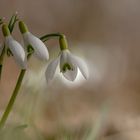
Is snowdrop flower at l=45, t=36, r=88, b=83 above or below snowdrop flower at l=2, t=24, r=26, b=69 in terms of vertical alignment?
above

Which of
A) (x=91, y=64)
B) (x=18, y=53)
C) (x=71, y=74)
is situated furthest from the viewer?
(x=91, y=64)

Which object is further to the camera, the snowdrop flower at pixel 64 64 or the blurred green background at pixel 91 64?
the blurred green background at pixel 91 64

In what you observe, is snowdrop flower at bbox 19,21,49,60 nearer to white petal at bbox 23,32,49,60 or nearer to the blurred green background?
white petal at bbox 23,32,49,60

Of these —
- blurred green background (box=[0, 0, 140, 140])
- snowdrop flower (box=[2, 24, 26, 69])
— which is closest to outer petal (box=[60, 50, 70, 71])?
snowdrop flower (box=[2, 24, 26, 69])

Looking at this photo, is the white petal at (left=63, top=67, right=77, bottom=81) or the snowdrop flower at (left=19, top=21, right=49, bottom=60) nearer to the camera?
the snowdrop flower at (left=19, top=21, right=49, bottom=60)

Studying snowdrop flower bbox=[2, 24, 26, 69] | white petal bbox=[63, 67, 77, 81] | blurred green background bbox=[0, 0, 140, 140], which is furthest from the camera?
blurred green background bbox=[0, 0, 140, 140]

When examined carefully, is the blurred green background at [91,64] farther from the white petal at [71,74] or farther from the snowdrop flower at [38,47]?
the snowdrop flower at [38,47]

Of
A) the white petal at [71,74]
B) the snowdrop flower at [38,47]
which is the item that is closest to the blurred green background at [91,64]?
the white petal at [71,74]

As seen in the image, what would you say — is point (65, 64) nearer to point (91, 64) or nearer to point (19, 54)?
point (19, 54)

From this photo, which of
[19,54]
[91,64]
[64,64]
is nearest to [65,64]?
[64,64]
